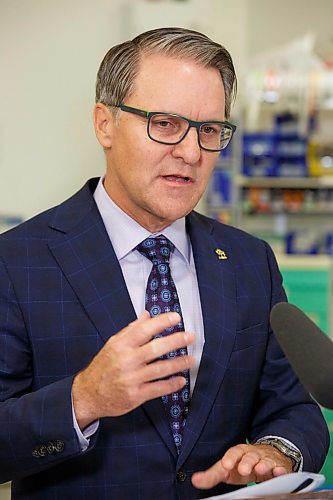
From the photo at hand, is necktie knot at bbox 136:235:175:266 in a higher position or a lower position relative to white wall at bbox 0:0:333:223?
lower

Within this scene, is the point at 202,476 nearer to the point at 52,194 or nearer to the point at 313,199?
the point at 52,194

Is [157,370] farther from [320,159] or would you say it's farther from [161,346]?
[320,159]

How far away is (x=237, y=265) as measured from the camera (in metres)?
1.61

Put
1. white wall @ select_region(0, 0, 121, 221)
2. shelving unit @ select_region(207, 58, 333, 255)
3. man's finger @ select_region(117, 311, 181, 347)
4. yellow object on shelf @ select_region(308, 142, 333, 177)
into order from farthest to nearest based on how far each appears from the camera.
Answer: yellow object on shelf @ select_region(308, 142, 333, 177), shelving unit @ select_region(207, 58, 333, 255), white wall @ select_region(0, 0, 121, 221), man's finger @ select_region(117, 311, 181, 347)

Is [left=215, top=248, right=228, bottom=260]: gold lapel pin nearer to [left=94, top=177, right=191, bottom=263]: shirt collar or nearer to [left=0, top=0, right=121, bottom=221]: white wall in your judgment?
[left=94, top=177, right=191, bottom=263]: shirt collar

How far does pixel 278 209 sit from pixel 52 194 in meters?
1.93

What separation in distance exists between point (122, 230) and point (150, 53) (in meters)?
0.34

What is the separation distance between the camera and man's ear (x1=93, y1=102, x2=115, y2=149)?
150 centimetres

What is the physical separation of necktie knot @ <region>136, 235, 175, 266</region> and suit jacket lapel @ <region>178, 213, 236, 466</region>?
0.24 feet

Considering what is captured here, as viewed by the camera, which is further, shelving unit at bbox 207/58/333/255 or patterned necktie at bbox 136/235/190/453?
shelving unit at bbox 207/58/333/255

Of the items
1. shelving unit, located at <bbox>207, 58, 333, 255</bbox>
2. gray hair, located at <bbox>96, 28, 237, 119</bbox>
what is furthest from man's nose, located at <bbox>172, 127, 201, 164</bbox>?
shelving unit, located at <bbox>207, 58, 333, 255</bbox>

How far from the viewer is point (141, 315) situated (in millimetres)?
1267

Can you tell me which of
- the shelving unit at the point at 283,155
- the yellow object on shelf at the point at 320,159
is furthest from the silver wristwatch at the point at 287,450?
the yellow object on shelf at the point at 320,159

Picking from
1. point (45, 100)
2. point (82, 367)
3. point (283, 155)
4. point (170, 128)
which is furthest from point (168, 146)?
point (283, 155)
